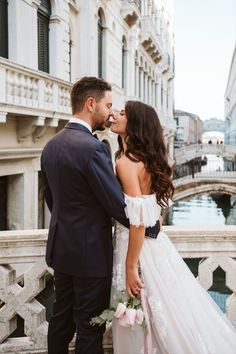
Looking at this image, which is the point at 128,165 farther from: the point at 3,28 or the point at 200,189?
the point at 200,189

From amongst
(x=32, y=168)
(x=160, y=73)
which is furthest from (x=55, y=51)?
(x=160, y=73)

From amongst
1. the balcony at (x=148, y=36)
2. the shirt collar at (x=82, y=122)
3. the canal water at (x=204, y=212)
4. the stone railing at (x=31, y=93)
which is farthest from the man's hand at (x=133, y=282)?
the canal water at (x=204, y=212)

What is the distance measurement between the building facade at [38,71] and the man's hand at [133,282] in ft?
12.4

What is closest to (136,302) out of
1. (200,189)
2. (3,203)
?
(3,203)

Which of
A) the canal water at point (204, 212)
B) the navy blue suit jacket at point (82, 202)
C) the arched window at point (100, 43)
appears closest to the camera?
the navy blue suit jacket at point (82, 202)

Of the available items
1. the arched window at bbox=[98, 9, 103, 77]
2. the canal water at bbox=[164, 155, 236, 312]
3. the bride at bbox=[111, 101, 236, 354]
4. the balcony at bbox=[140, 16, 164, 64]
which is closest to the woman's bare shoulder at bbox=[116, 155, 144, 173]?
the bride at bbox=[111, 101, 236, 354]

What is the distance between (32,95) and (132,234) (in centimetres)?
462

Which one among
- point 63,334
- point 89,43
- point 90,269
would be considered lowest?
point 63,334

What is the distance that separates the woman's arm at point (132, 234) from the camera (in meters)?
1.74

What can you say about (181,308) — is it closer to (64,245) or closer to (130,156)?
(64,245)

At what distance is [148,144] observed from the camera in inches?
71.9

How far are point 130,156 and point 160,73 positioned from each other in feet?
71.4

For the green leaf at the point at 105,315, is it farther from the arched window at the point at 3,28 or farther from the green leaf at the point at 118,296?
the arched window at the point at 3,28

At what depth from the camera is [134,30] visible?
14.3 m
